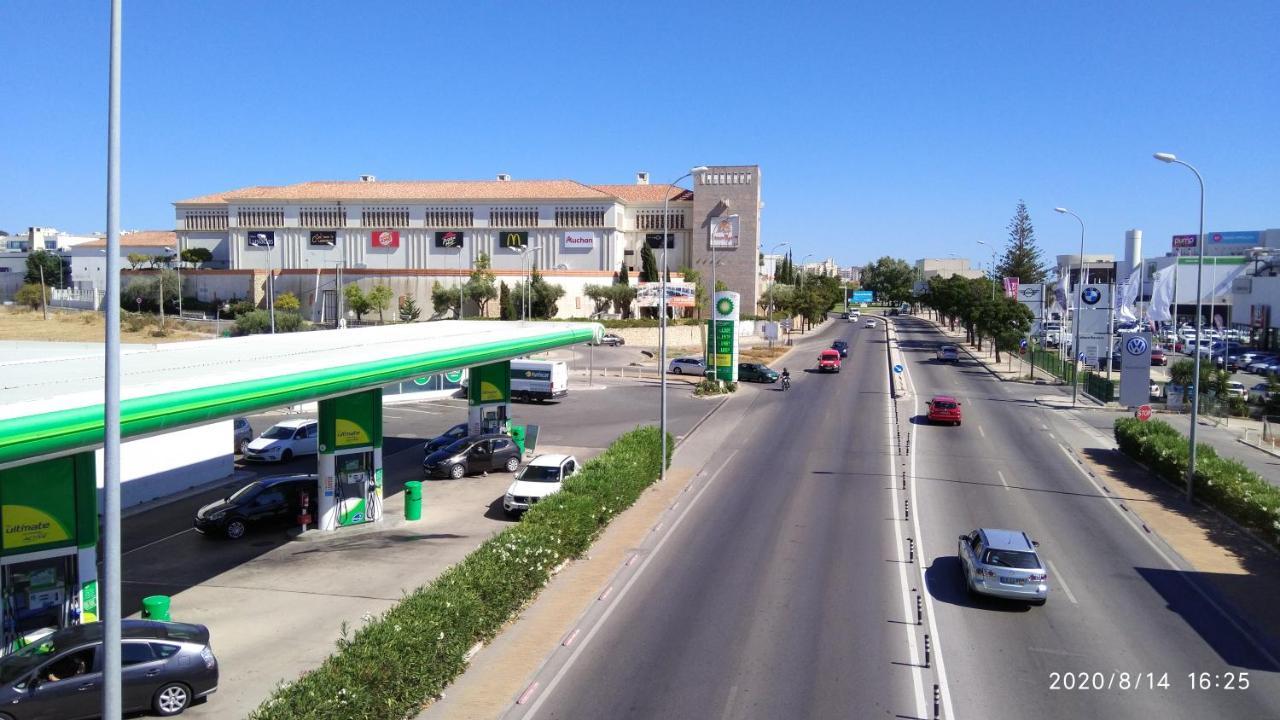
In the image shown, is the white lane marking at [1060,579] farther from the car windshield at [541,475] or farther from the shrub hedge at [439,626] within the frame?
the car windshield at [541,475]

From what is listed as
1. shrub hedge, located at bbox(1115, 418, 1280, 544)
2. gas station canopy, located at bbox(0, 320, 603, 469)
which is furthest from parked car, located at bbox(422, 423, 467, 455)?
shrub hedge, located at bbox(1115, 418, 1280, 544)

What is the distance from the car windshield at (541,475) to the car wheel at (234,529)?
274 inches

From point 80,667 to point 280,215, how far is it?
321 feet

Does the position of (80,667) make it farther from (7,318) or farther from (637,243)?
(637,243)

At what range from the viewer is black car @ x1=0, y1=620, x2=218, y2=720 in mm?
10711

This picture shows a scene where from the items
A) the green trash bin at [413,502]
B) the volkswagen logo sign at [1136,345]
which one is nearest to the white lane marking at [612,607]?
the green trash bin at [413,502]

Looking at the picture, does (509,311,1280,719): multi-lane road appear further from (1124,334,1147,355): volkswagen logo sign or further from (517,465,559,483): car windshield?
(1124,334,1147,355): volkswagen logo sign

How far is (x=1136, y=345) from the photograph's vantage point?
126 feet

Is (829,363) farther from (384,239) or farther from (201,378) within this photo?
(384,239)

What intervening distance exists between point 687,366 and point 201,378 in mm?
43571

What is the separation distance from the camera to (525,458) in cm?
3075

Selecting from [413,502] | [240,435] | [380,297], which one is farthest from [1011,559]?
[380,297]

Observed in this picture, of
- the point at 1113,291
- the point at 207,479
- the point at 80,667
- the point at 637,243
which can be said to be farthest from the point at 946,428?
the point at 637,243

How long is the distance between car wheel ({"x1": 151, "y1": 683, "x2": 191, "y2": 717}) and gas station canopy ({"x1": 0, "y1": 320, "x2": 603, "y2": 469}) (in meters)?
3.37
